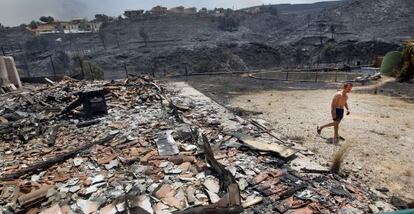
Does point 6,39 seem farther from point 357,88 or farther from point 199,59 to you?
point 357,88

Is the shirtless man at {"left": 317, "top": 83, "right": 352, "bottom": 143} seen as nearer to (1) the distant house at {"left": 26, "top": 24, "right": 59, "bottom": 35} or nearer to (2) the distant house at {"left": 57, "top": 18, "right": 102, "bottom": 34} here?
(1) the distant house at {"left": 26, "top": 24, "right": 59, "bottom": 35}

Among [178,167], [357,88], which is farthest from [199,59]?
[178,167]

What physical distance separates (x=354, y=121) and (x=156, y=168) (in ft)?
22.0

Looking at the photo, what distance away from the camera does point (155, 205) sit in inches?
159

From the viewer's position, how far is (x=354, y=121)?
8812 mm

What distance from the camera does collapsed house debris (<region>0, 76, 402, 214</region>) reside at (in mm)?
4098

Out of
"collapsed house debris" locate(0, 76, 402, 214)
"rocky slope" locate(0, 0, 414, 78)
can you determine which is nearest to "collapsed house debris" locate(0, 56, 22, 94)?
"collapsed house debris" locate(0, 76, 402, 214)

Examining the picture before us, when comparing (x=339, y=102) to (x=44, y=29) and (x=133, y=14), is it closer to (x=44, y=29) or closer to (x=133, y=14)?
(x=133, y=14)

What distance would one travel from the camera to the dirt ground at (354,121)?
559 cm

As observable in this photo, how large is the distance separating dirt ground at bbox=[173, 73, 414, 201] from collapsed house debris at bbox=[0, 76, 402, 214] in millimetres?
778

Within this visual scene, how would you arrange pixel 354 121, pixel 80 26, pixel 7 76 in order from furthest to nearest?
pixel 80 26, pixel 7 76, pixel 354 121

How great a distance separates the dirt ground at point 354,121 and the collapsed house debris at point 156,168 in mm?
778

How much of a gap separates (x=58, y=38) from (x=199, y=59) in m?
34.1

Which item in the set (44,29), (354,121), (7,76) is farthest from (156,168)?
(44,29)
